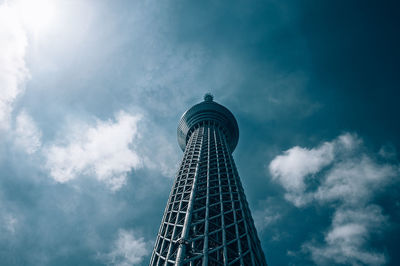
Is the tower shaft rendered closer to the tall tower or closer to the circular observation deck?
the tall tower

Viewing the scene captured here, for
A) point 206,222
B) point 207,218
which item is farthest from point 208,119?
point 206,222

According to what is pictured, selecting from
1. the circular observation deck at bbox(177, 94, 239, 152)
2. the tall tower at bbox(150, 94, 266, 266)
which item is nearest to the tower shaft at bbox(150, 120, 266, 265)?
the tall tower at bbox(150, 94, 266, 266)

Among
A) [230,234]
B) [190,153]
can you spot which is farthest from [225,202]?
[190,153]

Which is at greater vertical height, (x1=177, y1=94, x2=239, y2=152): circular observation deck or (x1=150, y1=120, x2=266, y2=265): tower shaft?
(x1=177, y1=94, x2=239, y2=152): circular observation deck

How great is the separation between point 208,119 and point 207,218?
35.1m

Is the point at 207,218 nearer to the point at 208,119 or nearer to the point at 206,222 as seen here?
the point at 206,222

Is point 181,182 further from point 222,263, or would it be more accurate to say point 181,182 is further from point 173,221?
point 222,263

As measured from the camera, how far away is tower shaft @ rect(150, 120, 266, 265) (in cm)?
2103

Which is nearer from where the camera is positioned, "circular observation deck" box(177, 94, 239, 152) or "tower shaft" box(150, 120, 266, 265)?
"tower shaft" box(150, 120, 266, 265)

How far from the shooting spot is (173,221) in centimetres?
2675

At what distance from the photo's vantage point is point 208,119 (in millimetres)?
57469

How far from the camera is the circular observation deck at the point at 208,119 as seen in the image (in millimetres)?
58219

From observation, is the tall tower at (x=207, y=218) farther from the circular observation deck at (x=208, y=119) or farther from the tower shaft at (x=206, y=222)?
the circular observation deck at (x=208, y=119)

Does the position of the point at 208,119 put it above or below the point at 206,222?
above
